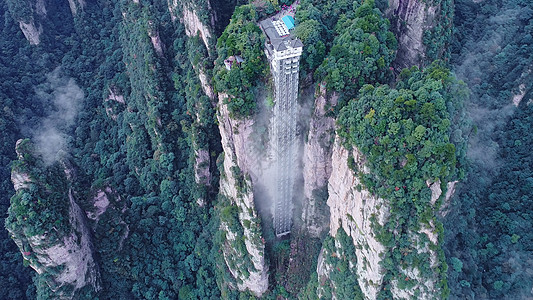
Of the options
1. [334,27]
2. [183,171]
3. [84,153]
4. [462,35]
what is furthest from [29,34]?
[462,35]

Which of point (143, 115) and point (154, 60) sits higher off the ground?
point (154, 60)

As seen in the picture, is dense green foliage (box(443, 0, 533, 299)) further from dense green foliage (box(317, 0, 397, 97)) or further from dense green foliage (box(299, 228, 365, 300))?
dense green foliage (box(317, 0, 397, 97))

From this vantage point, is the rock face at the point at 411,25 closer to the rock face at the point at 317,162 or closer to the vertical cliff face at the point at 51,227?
the rock face at the point at 317,162

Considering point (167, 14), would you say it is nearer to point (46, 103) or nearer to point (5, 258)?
point (46, 103)

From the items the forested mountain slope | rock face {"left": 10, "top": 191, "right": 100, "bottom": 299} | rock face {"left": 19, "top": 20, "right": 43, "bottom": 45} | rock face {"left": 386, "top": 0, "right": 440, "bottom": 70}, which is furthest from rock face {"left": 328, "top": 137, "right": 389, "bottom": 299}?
rock face {"left": 19, "top": 20, "right": 43, "bottom": 45}

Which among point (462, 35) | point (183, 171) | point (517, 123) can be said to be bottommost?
point (183, 171)

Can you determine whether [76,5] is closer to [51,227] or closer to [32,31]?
[32,31]
